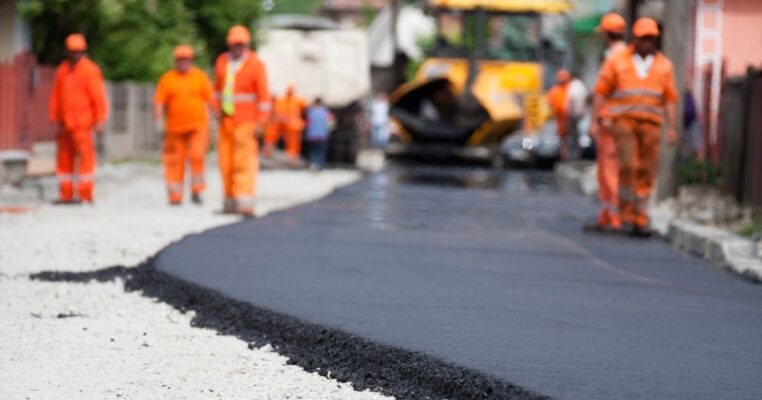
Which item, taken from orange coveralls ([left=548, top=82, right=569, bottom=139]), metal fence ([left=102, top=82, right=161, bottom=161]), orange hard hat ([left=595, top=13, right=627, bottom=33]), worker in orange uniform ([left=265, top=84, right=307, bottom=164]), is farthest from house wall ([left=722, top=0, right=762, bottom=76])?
orange hard hat ([left=595, top=13, right=627, bottom=33])

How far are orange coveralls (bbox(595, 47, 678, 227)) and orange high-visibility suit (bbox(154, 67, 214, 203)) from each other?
487 cm

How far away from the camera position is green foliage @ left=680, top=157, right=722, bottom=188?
17172mm

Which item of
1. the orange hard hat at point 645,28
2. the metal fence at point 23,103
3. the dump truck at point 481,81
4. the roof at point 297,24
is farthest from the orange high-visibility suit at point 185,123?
the roof at point 297,24

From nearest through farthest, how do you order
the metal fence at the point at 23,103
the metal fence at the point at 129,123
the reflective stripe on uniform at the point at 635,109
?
the reflective stripe on uniform at the point at 635,109
the metal fence at the point at 23,103
the metal fence at the point at 129,123

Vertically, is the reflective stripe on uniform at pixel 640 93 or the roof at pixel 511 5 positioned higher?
the roof at pixel 511 5

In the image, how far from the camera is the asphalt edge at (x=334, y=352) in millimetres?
5949

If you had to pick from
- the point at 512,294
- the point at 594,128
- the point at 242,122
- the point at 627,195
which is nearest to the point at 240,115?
the point at 242,122

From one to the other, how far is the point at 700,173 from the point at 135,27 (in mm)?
15604

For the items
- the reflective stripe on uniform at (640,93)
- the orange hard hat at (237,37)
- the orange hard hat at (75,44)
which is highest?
the orange hard hat at (237,37)

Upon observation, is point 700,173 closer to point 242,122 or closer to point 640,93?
point 640,93

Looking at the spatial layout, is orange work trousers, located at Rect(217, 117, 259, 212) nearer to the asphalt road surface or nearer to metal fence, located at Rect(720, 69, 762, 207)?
the asphalt road surface

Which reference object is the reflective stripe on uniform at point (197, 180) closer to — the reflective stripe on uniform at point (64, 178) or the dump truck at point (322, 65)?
the reflective stripe on uniform at point (64, 178)

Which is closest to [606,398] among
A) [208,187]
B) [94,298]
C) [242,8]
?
[94,298]

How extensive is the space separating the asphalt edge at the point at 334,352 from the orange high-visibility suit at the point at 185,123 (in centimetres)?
730
